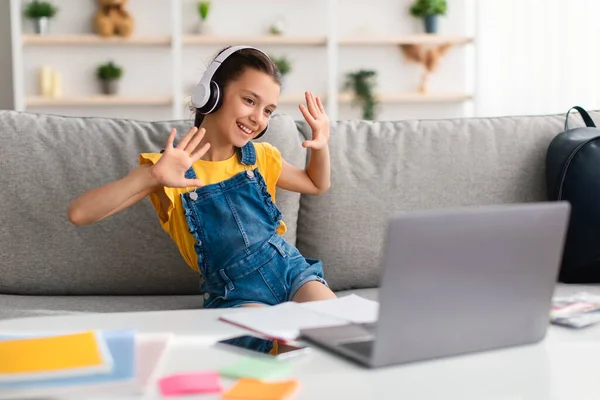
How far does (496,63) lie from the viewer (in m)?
5.70

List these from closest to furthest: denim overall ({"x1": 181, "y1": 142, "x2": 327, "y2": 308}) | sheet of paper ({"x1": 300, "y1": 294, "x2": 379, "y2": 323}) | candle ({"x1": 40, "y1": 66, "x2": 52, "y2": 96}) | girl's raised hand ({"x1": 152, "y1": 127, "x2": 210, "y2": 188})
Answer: sheet of paper ({"x1": 300, "y1": 294, "x2": 379, "y2": 323})
girl's raised hand ({"x1": 152, "y1": 127, "x2": 210, "y2": 188})
denim overall ({"x1": 181, "y1": 142, "x2": 327, "y2": 308})
candle ({"x1": 40, "y1": 66, "x2": 52, "y2": 96})

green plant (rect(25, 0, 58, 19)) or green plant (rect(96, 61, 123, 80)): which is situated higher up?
green plant (rect(25, 0, 58, 19))

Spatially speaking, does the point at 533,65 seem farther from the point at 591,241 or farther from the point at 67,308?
the point at 67,308

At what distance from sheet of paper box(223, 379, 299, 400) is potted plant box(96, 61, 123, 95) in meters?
4.73

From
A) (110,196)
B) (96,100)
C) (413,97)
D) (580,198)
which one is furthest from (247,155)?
(413,97)

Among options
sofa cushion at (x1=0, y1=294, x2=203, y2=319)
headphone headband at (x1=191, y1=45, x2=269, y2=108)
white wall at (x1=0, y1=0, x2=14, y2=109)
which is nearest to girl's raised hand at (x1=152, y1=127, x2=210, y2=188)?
headphone headband at (x1=191, y1=45, x2=269, y2=108)

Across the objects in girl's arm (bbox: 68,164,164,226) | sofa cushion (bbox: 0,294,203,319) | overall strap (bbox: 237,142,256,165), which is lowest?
sofa cushion (bbox: 0,294,203,319)

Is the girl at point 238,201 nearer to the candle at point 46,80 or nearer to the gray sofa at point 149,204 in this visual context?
the gray sofa at point 149,204

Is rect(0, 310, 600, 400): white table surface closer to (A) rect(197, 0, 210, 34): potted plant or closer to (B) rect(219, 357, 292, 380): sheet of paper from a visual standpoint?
(B) rect(219, 357, 292, 380): sheet of paper

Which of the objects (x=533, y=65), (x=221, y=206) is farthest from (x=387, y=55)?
(x=221, y=206)

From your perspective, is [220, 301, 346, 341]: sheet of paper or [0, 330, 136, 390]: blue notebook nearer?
[0, 330, 136, 390]: blue notebook

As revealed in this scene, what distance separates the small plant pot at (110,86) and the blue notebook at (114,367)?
14.9 ft

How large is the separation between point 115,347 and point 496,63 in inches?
200

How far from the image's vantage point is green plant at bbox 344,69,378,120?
561cm
